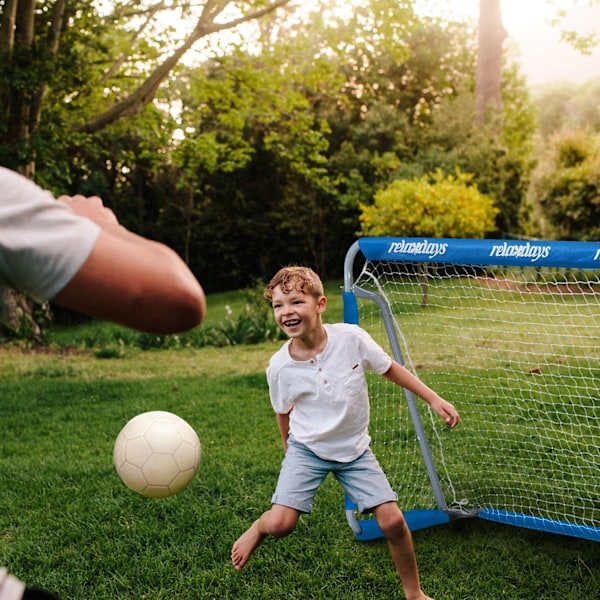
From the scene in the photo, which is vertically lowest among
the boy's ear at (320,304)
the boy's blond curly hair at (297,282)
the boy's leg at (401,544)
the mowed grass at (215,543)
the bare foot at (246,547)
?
the mowed grass at (215,543)

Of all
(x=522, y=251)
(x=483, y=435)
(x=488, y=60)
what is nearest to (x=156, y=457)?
(x=522, y=251)

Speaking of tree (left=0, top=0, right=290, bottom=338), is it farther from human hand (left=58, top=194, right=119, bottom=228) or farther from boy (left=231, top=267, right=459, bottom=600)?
human hand (left=58, top=194, right=119, bottom=228)

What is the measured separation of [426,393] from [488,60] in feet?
51.7

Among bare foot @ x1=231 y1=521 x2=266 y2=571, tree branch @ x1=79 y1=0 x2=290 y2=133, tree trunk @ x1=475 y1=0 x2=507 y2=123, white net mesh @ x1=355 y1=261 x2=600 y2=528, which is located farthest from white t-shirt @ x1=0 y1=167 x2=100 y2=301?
tree trunk @ x1=475 y1=0 x2=507 y2=123

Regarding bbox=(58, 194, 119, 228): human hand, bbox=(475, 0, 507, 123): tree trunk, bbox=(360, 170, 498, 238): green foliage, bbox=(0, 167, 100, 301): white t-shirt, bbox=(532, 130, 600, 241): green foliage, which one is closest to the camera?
bbox=(0, 167, 100, 301): white t-shirt

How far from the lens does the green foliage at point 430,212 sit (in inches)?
458

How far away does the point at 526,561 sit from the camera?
10.9ft

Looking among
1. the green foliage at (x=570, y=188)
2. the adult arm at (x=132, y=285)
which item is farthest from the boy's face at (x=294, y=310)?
the green foliage at (x=570, y=188)

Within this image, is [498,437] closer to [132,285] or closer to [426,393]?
[426,393]

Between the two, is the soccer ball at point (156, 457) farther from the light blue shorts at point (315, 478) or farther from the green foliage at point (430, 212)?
the green foliage at point (430, 212)

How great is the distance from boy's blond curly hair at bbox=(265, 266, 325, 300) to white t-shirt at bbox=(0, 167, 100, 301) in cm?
209

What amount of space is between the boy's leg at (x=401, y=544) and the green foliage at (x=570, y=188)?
11468mm

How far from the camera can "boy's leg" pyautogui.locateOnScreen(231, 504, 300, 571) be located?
2943 millimetres

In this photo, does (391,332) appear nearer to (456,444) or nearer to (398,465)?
(398,465)
